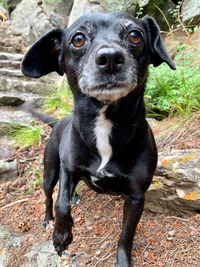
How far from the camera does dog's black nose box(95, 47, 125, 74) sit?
81.2 inches

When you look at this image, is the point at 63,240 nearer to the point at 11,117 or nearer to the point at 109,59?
the point at 109,59

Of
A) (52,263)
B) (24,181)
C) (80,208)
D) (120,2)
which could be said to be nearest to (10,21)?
(120,2)

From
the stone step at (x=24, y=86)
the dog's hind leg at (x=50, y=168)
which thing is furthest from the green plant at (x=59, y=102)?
the dog's hind leg at (x=50, y=168)

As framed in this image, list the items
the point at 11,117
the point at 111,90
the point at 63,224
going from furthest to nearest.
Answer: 1. the point at 11,117
2. the point at 63,224
3. the point at 111,90

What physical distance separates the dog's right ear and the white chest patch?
0.49 metres

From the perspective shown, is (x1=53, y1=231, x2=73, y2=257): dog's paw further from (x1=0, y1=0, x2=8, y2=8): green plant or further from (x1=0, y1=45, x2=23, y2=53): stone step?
(x1=0, y1=0, x2=8, y2=8): green plant

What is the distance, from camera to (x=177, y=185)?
3150mm

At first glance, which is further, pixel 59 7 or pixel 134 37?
pixel 59 7

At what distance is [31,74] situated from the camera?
2676mm

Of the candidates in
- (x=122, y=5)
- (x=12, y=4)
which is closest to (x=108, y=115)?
(x=122, y=5)

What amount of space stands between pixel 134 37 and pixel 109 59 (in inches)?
14.6

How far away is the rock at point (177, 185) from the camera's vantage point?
3.10 meters

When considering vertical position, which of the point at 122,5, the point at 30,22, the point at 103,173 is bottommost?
the point at 30,22

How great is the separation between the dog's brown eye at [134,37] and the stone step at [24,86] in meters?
4.50
